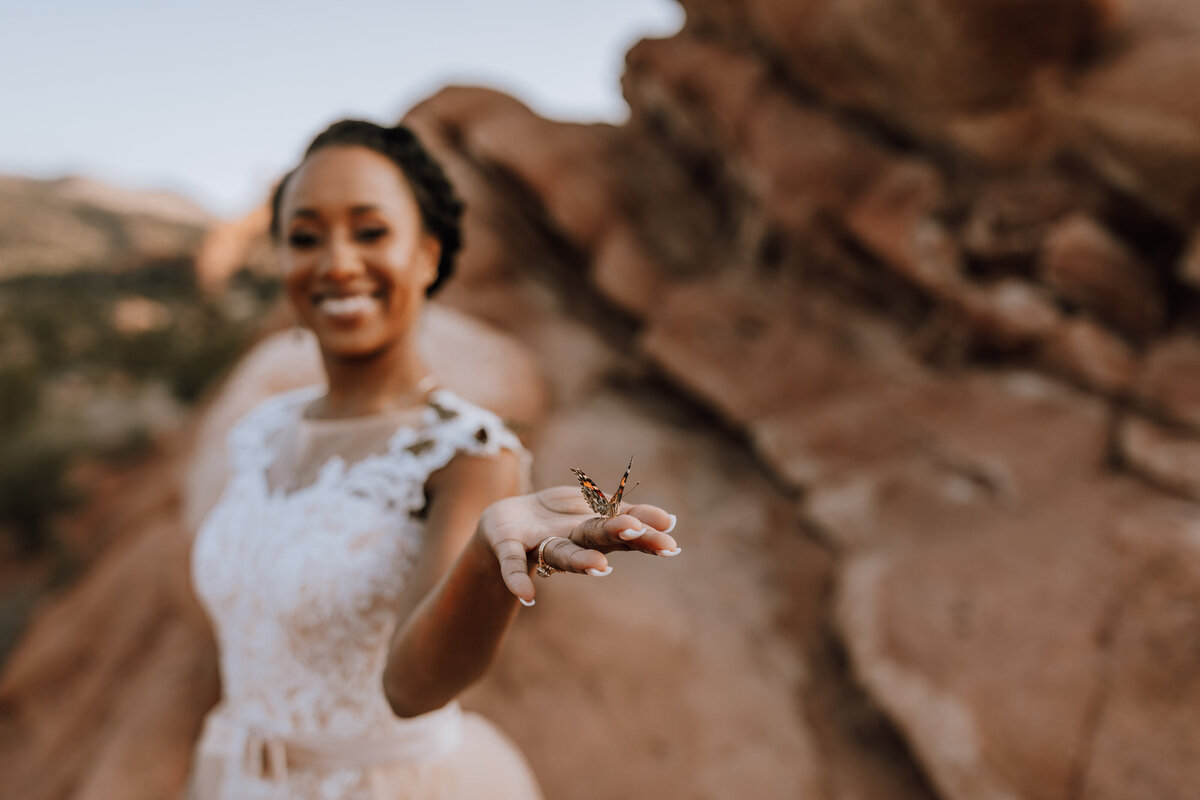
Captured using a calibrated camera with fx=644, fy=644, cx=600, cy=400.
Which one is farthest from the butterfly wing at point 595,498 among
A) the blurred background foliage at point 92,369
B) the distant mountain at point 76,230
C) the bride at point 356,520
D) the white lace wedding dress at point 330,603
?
the distant mountain at point 76,230

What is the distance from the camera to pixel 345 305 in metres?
1.50

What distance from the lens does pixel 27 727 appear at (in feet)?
14.8

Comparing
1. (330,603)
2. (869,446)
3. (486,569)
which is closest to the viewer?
(486,569)

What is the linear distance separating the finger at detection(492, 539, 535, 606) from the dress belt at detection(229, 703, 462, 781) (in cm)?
86

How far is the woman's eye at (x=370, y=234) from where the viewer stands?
1.51 meters

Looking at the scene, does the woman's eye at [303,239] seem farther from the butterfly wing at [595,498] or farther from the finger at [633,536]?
the finger at [633,536]

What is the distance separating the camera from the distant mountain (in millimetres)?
27141

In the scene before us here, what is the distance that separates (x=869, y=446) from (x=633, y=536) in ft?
14.1

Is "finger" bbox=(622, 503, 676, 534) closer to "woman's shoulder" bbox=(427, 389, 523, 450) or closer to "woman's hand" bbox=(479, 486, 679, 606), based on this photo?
"woman's hand" bbox=(479, 486, 679, 606)

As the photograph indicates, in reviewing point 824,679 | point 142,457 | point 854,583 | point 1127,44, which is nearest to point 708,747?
point 824,679

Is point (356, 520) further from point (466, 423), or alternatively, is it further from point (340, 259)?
point (340, 259)

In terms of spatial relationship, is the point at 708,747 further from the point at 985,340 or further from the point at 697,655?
the point at 985,340

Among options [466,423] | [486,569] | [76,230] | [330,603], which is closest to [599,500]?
[486,569]

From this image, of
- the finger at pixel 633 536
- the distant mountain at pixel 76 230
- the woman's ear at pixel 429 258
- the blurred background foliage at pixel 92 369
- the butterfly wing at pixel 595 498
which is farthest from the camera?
the distant mountain at pixel 76 230
